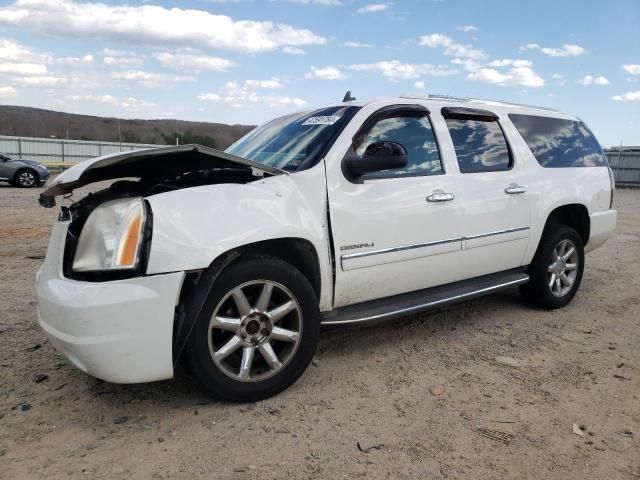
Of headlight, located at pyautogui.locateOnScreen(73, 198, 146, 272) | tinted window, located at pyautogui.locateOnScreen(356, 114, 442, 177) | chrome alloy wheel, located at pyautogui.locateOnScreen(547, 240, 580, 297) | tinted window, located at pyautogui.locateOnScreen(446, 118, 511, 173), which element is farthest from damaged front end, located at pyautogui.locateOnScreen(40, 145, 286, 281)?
chrome alloy wheel, located at pyautogui.locateOnScreen(547, 240, 580, 297)

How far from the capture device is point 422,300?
385 cm

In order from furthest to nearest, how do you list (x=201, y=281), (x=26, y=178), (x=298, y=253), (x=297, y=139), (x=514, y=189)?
(x=26, y=178) < (x=514, y=189) < (x=297, y=139) < (x=298, y=253) < (x=201, y=281)

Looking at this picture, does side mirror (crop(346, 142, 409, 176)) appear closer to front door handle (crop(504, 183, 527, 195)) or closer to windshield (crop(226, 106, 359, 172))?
windshield (crop(226, 106, 359, 172))

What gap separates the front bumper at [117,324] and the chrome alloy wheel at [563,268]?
360cm

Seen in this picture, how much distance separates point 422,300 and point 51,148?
121 feet

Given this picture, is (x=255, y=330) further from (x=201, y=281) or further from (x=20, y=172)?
(x=20, y=172)

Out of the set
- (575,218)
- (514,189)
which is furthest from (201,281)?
(575,218)

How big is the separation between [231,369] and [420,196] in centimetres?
172

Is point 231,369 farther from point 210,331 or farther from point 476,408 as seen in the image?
point 476,408

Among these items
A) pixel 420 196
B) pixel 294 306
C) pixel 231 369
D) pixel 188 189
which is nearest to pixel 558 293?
pixel 420 196

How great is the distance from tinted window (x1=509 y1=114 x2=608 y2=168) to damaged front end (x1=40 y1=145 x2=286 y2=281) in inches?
104

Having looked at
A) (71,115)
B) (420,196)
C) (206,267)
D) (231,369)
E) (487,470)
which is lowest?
(487,470)

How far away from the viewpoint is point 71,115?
104562 millimetres

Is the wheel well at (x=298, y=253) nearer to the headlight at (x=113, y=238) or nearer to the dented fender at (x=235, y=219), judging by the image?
the dented fender at (x=235, y=219)
